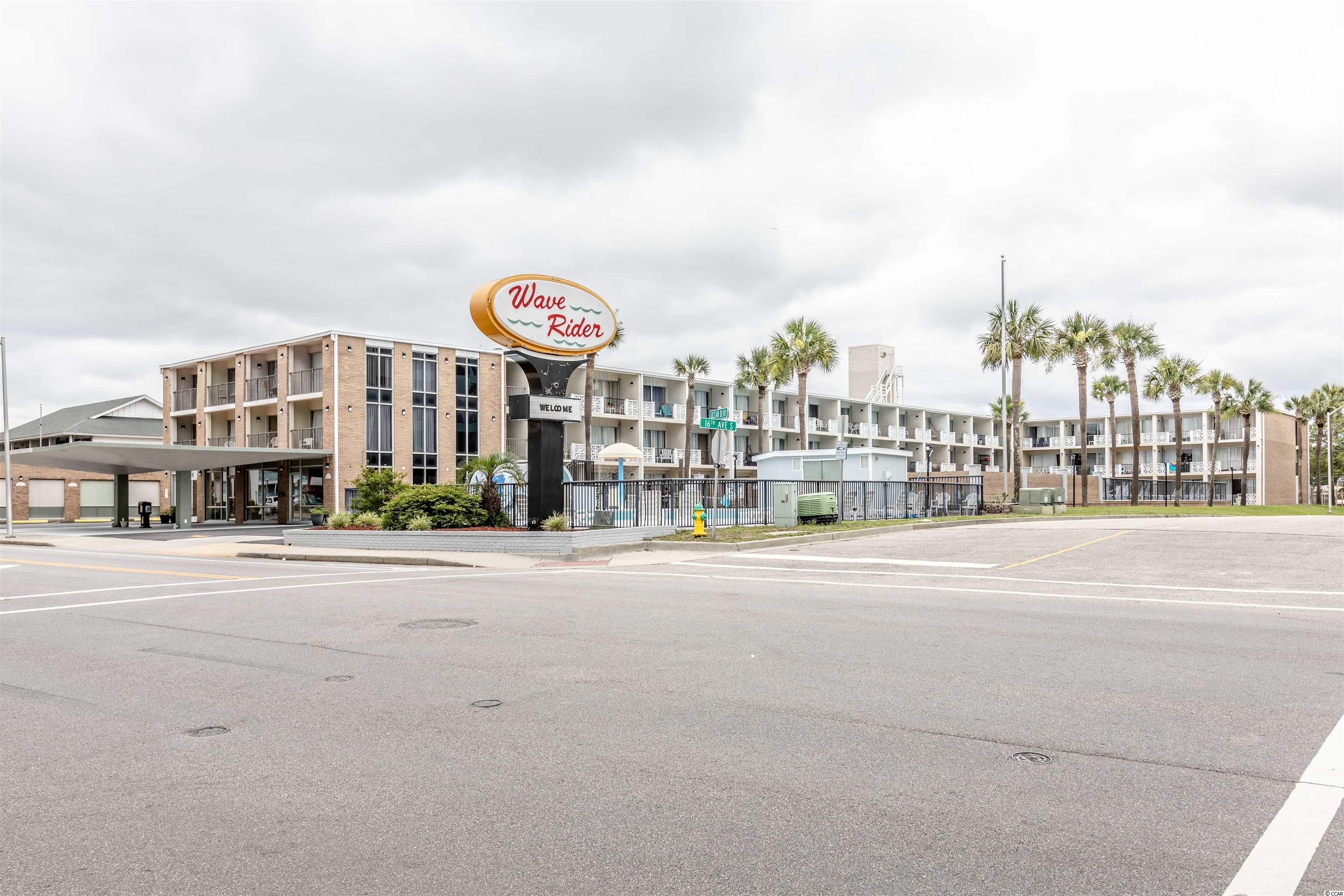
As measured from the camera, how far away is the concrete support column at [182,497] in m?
44.5

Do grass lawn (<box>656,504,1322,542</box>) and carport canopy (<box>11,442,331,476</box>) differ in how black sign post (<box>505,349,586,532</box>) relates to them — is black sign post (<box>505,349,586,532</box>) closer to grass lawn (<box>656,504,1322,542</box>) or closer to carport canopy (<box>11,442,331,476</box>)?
grass lawn (<box>656,504,1322,542</box>)

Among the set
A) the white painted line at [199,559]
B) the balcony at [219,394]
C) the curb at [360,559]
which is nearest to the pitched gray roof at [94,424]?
the balcony at [219,394]

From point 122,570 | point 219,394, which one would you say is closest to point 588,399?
point 219,394

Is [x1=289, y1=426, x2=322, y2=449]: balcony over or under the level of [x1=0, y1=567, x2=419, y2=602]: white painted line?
over

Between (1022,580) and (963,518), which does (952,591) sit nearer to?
(1022,580)

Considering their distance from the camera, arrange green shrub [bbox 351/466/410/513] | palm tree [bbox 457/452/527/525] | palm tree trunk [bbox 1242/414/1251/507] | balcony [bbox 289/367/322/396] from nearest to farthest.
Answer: palm tree [bbox 457/452/527/525] → green shrub [bbox 351/466/410/513] → balcony [bbox 289/367/322/396] → palm tree trunk [bbox 1242/414/1251/507]

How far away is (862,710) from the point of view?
666cm

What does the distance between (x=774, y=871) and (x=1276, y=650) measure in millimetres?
7307

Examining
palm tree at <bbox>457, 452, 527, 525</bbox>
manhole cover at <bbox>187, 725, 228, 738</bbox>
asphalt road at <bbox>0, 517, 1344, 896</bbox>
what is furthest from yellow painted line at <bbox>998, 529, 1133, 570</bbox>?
manhole cover at <bbox>187, 725, 228, 738</bbox>

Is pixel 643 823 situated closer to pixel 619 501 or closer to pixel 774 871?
pixel 774 871

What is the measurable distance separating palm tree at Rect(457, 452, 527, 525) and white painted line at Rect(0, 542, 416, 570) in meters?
4.56

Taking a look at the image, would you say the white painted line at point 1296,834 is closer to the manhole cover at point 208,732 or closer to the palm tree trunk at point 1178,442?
the manhole cover at point 208,732

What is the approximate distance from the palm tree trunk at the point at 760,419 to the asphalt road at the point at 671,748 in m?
49.1

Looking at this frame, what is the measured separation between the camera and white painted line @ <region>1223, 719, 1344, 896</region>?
3.89 m
